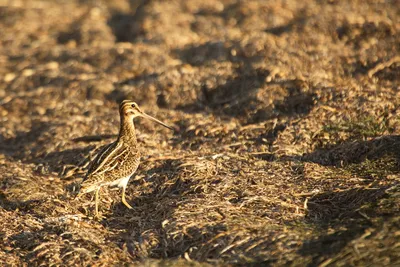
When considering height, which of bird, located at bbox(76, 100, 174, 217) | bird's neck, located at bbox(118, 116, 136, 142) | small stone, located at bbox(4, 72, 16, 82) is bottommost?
bird, located at bbox(76, 100, 174, 217)

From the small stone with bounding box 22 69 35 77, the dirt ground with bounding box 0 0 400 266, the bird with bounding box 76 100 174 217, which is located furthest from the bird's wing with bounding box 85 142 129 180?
the small stone with bounding box 22 69 35 77

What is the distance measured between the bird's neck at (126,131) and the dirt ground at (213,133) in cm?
49

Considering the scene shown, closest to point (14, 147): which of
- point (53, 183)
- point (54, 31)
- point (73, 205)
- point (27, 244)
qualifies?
point (53, 183)

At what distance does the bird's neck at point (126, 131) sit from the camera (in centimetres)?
822

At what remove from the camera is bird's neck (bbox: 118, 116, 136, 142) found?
8.22 metres

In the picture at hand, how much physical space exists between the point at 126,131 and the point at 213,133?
1.77 meters

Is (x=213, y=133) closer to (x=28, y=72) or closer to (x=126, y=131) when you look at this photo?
(x=126, y=131)

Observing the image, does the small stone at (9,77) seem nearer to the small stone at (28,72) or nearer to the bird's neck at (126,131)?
the small stone at (28,72)

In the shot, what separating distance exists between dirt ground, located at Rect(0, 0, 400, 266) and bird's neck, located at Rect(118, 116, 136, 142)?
49 centimetres

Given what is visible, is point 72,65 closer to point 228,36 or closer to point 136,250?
point 228,36

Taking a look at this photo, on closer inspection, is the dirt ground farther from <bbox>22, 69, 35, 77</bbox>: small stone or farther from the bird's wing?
the bird's wing

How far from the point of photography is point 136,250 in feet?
21.4

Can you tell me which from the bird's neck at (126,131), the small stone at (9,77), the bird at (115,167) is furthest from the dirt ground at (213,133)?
the bird's neck at (126,131)

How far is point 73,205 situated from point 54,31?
988 cm
